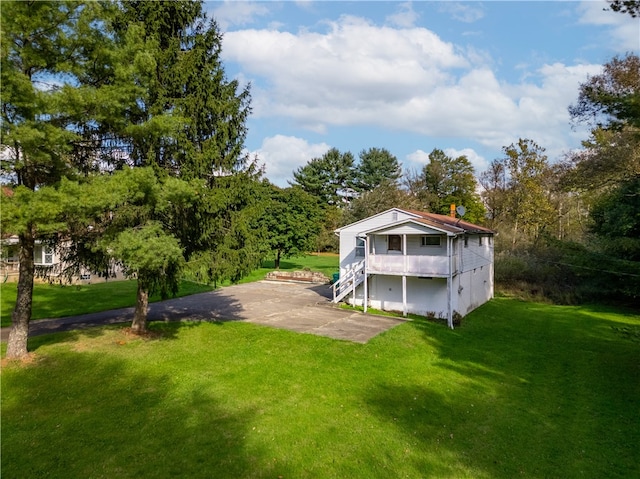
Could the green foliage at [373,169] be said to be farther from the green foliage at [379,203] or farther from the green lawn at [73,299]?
the green lawn at [73,299]

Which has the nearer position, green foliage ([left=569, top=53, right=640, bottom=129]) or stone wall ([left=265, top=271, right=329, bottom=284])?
green foliage ([left=569, top=53, right=640, bottom=129])

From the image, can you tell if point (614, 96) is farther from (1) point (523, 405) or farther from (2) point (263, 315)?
(2) point (263, 315)

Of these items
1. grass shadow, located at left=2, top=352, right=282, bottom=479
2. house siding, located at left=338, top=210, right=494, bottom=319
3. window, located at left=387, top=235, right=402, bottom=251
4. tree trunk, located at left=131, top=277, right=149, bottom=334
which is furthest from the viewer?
window, located at left=387, top=235, right=402, bottom=251

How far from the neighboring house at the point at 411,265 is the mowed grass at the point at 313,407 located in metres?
4.03

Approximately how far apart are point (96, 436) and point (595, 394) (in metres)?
12.6

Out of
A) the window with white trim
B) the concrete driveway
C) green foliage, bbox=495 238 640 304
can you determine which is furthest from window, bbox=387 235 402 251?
green foliage, bbox=495 238 640 304

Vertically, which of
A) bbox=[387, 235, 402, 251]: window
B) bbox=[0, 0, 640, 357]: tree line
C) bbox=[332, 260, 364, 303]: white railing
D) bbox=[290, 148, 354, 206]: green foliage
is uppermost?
bbox=[290, 148, 354, 206]: green foliage

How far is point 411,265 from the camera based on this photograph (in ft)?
60.1

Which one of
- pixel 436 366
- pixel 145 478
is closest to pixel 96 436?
pixel 145 478

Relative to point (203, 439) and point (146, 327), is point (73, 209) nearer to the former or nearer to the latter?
point (203, 439)

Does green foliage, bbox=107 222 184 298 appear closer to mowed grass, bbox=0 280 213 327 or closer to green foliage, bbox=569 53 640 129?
mowed grass, bbox=0 280 213 327

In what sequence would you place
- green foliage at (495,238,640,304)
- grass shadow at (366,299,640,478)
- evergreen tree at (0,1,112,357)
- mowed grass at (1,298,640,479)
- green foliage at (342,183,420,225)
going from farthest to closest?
green foliage at (342,183,420,225), green foliage at (495,238,640,304), evergreen tree at (0,1,112,357), grass shadow at (366,299,640,478), mowed grass at (1,298,640,479)

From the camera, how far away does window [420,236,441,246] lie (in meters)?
18.8

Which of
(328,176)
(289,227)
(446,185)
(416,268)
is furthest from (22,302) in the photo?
(328,176)
